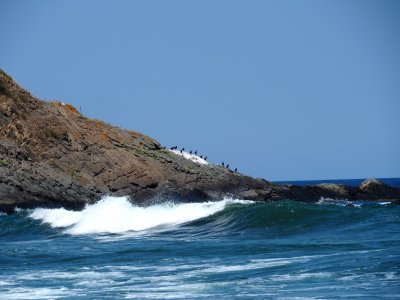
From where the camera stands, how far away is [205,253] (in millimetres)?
23094

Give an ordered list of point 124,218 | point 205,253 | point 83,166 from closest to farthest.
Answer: point 205,253
point 124,218
point 83,166

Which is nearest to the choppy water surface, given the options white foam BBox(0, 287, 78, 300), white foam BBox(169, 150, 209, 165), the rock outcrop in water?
white foam BBox(0, 287, 78, 300)

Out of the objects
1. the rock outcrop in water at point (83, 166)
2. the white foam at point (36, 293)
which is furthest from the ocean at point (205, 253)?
the rock outcrop in water at point (83, 166)

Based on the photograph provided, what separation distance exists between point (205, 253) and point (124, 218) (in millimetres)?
13696

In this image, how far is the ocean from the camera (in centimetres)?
A: 1659

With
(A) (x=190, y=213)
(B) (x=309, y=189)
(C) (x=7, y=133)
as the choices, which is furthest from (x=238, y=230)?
(B) (x=309, y=189)

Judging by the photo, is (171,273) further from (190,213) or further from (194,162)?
(194,162)

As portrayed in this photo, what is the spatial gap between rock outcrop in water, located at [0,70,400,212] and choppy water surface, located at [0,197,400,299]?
11688 millimetres

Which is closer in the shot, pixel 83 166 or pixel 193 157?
pixel 83 166

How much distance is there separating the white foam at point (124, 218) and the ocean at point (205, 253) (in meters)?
0.05

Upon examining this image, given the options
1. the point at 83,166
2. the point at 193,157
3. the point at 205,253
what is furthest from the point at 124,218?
the point at 193,157

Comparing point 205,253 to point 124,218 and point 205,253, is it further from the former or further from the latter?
point 124,218

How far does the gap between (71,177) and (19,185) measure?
4973 millimetres

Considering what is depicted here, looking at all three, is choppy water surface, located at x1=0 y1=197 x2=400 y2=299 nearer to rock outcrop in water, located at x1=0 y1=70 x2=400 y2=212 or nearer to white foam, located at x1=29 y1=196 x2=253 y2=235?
white foam, located at x1=29 y1=196 x2=253 y2=235
